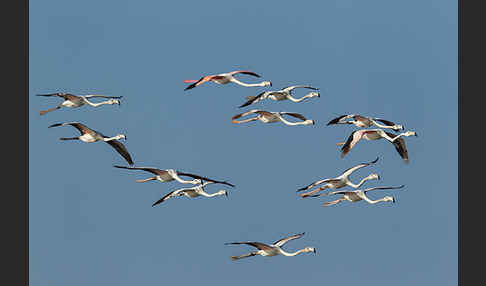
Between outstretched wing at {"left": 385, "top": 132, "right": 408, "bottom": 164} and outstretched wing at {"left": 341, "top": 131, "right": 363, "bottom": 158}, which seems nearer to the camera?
outstretched wing at {"left": 341, "top": 131, "right": 363, "bottom": 158}

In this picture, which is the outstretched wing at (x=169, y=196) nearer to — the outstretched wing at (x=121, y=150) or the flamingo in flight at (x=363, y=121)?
the outstretched wing at (x=121, y=150)

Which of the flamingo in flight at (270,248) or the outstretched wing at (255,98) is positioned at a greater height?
the outstretched wing at (255,98)

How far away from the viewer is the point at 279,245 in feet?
92.4

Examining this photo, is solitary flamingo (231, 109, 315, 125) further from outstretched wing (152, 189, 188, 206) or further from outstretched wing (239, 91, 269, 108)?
outstretched wing (152, 189, 188, 206)

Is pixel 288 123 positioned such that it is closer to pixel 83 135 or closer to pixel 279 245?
pixel 279 245

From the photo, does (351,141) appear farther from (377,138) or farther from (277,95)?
(277,95)

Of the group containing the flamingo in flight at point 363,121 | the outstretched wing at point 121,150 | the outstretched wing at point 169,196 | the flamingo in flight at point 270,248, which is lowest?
the flamingo in flight at point 270,248

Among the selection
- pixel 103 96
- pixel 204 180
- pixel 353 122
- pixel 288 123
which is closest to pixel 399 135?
pixel 353 122

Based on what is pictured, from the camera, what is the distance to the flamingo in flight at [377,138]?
2661 cm

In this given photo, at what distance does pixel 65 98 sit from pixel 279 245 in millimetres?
6528

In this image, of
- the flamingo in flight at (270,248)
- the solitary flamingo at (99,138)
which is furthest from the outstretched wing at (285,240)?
the solitary flamingo at (99,138)

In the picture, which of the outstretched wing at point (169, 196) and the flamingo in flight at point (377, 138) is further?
the outstretched wing at point (169, 196)

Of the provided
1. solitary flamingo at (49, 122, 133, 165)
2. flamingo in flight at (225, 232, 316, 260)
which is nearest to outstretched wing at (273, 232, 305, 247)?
flamingo in flight at (225, 232, 316, 260)

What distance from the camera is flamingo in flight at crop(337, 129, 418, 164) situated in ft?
87.3
